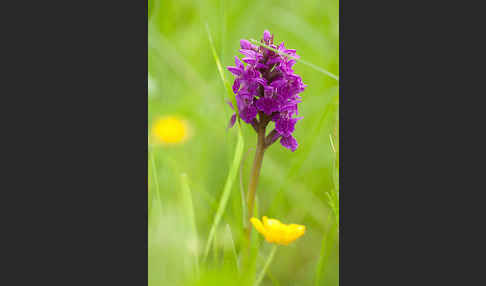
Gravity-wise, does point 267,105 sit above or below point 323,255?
above

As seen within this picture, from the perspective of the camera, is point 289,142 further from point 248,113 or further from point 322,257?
point 322,257

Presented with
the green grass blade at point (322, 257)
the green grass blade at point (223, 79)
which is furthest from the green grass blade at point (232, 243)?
the green grass blade at point (223, 79)

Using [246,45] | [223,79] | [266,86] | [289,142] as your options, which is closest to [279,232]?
[289,142]

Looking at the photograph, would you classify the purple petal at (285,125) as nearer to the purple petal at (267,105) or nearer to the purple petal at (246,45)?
the purple petal at (267,105)

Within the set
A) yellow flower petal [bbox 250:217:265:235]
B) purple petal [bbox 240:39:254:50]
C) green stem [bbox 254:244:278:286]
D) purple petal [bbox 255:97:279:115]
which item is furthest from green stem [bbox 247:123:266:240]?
purple petal [bbox 240:39:254:50]

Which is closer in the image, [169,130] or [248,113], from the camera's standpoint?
[248,113]
